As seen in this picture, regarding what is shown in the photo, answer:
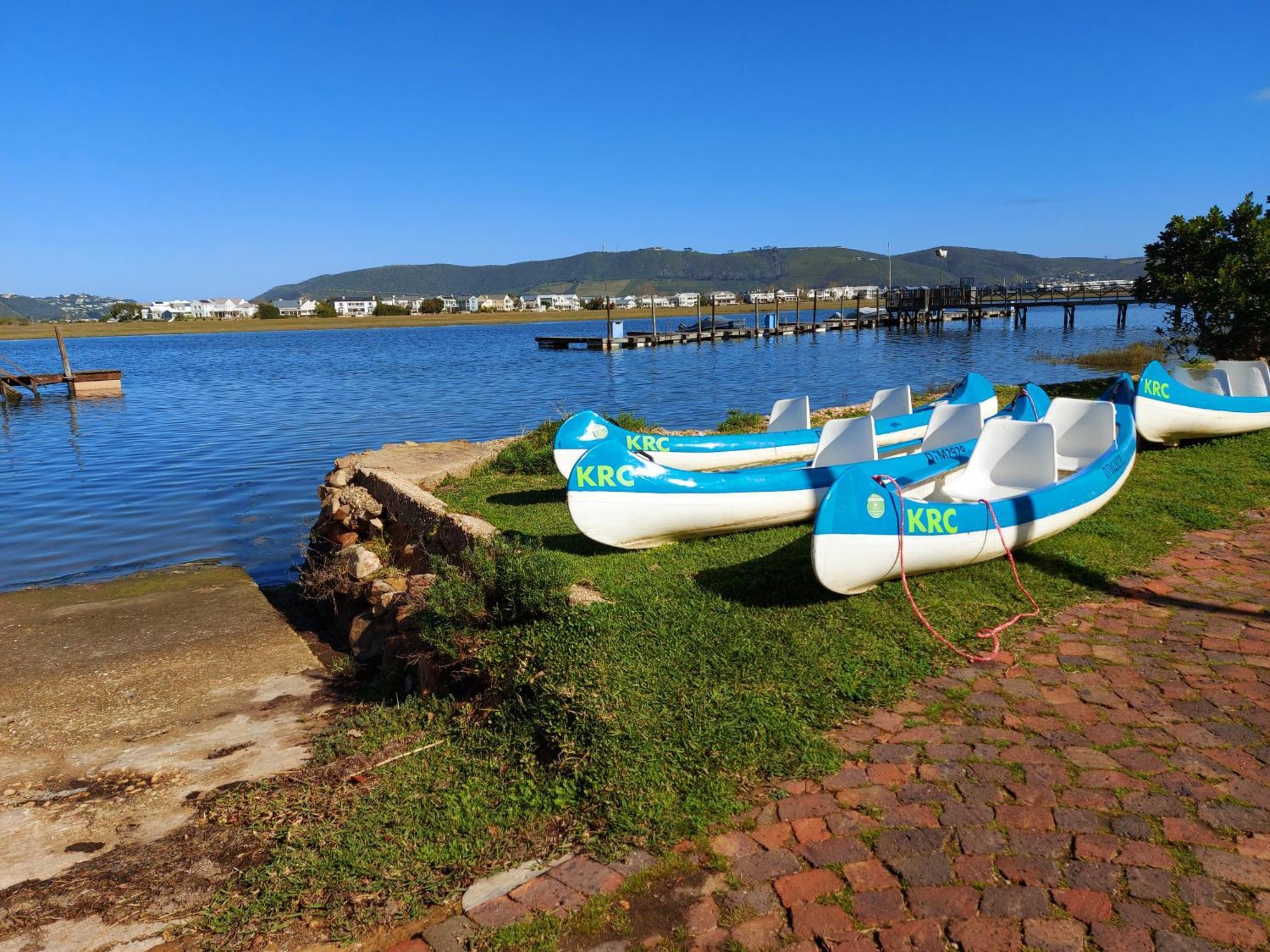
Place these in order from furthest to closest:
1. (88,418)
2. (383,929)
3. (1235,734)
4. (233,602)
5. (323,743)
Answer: (88,418), (233,602), (323,743), (1235,734), (383,929)

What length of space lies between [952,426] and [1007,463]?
1327 millimetres

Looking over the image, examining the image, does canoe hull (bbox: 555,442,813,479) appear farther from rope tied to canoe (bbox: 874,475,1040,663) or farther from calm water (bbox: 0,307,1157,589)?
calm water (bbox: 0,307,1157,589)

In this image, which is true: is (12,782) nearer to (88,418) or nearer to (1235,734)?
(1235,734)

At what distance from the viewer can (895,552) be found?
668 centimetres

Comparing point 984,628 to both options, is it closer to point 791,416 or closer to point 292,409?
point 791,416

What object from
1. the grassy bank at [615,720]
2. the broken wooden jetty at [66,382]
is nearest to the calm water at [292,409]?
the broken wooden jetty at [66,382]

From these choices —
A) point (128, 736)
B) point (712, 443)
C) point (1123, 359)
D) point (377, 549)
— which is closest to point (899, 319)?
point (1123, 359)

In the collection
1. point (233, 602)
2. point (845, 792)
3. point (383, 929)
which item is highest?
point (845, 792)

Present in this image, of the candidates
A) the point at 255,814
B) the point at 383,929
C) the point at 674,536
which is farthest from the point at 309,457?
the point at 383,929

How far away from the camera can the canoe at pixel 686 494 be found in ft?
26.6

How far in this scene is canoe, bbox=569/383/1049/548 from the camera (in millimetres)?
8094

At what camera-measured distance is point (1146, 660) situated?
5684mm

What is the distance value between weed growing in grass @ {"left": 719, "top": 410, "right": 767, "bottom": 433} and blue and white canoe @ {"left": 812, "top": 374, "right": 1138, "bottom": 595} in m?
5.62

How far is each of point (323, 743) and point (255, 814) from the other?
3.33ft
